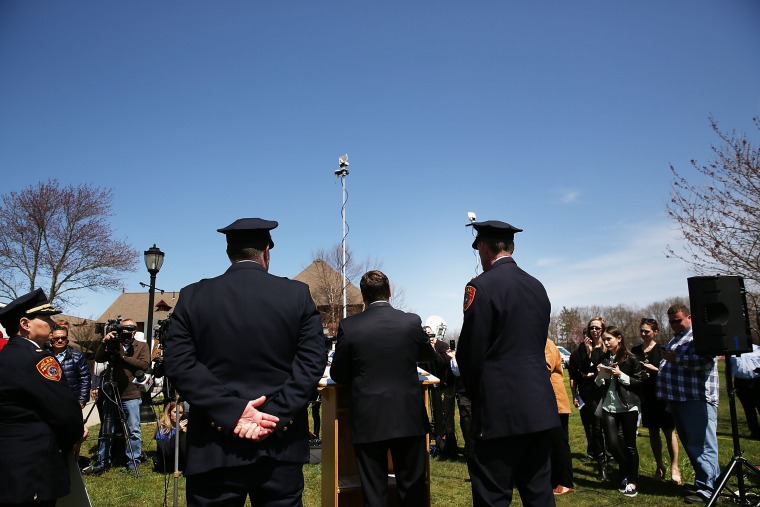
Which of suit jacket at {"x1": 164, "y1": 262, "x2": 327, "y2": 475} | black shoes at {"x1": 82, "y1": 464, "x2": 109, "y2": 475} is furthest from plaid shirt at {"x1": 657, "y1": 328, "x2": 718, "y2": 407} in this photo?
black shoes at {"x1": 82, "y1": 464, "x2": 109, "y2": 475}

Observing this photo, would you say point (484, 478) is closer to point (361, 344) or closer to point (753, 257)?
point (361, 344)

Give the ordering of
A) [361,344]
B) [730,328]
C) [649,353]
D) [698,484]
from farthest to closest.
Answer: [649,353]
[698,484]
[730,328]
[361,344]

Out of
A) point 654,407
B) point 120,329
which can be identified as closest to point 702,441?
point 654,407

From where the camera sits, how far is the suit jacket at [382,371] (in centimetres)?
375

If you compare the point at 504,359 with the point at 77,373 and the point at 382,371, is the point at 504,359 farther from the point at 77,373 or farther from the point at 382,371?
the point at 77,373

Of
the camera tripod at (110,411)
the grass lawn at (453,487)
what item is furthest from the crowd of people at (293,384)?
the camera tripod at (110,411)

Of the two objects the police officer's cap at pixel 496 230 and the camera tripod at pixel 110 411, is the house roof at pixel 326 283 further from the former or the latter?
the police officer's cap at pixel 496 230

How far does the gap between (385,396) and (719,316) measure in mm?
3394

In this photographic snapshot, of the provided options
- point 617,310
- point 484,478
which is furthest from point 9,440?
point 617,310

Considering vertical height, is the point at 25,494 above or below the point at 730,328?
below

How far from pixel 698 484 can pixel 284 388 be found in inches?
201

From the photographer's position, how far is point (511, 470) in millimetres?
3314

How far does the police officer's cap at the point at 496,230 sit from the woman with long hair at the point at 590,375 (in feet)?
14.3

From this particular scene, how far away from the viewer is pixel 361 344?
154 inches
